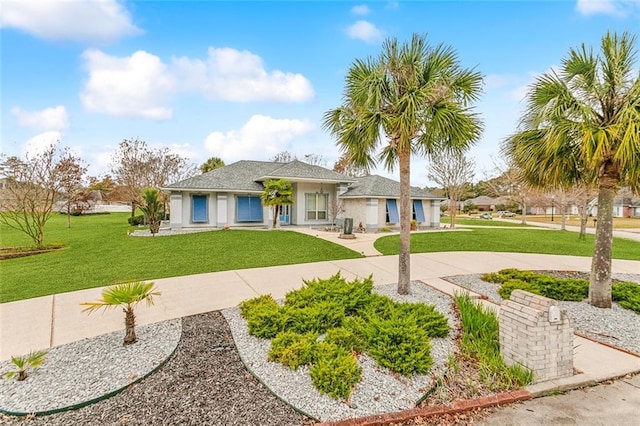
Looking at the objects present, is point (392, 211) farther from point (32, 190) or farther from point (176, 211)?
point (32, 190)

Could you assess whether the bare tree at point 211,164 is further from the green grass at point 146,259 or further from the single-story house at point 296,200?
the green grass at point 146,259

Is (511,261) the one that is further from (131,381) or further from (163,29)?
(163,29)

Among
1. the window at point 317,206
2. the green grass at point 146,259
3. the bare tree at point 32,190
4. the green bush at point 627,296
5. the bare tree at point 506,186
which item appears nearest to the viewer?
the green bush at point 627,296

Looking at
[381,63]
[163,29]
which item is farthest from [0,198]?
[381,63]

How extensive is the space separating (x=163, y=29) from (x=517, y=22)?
36.7ft

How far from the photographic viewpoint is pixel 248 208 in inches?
770

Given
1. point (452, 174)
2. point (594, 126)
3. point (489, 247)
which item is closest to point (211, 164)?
point (452, 174)

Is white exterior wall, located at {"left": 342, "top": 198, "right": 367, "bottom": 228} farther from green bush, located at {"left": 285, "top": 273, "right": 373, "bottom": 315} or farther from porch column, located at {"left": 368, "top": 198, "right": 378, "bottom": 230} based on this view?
green bush, located at {"left": 285, "top": 273, "right": 373, "bottom": 315}

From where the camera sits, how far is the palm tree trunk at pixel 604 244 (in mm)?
5570

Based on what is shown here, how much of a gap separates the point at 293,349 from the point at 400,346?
4.27 ft

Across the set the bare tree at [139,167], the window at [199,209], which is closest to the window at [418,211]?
the window at [199,209]

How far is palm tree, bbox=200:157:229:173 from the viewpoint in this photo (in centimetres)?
3127

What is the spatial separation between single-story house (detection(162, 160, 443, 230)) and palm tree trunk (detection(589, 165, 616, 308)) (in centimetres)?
1368

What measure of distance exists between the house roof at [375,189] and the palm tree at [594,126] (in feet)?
43.4
